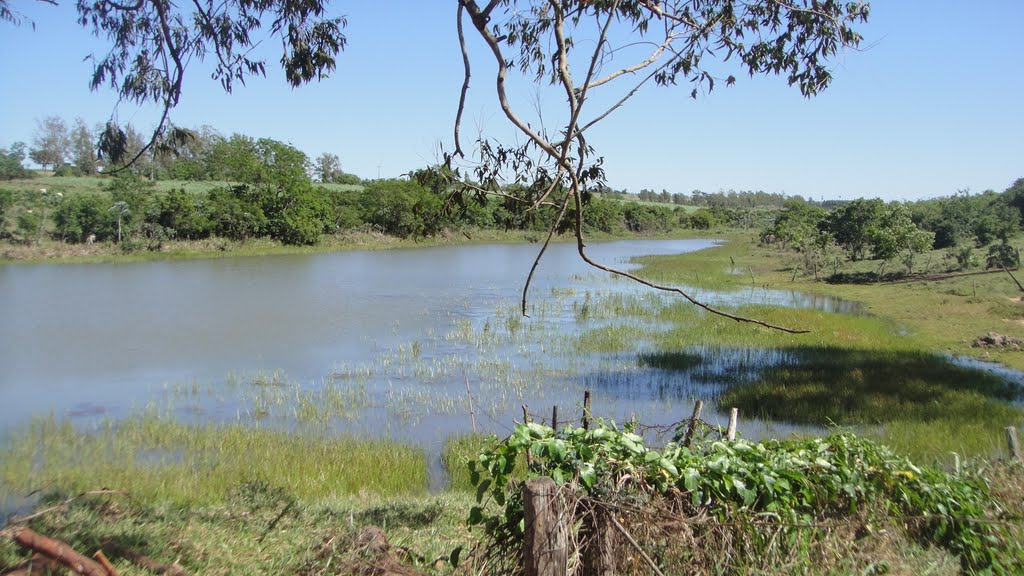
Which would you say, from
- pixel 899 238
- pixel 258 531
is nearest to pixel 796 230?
pixel 899 238

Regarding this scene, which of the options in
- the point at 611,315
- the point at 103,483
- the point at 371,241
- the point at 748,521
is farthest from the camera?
the point at 371,241

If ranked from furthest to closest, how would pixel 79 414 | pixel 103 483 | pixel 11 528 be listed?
pixel 79 414, pixel 103 483, pixel 11 528

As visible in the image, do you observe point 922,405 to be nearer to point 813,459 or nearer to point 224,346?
point 813,459

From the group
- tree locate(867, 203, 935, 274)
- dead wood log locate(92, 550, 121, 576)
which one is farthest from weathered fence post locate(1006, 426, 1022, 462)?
tree locate(867, 203, 935, 274)

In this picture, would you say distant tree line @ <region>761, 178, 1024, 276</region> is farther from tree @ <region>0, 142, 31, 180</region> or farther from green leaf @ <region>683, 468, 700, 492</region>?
tree @ <region>0, 142, 31, 180</region>

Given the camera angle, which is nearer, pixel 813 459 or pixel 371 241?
pixel 813 459

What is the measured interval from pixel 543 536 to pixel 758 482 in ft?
4.10

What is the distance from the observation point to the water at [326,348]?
1057 cm

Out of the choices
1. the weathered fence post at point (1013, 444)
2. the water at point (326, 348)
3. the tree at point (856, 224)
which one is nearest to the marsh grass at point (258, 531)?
the water at point (326, 348)

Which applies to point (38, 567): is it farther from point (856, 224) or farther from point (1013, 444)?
point (856, 224)

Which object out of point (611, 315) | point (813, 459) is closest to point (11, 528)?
point (813, 459)

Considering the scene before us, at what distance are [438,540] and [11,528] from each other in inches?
87.7

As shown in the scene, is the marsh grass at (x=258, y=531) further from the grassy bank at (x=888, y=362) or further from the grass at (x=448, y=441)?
the grassy bank at (x=888, y=362)

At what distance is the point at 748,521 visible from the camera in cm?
350
